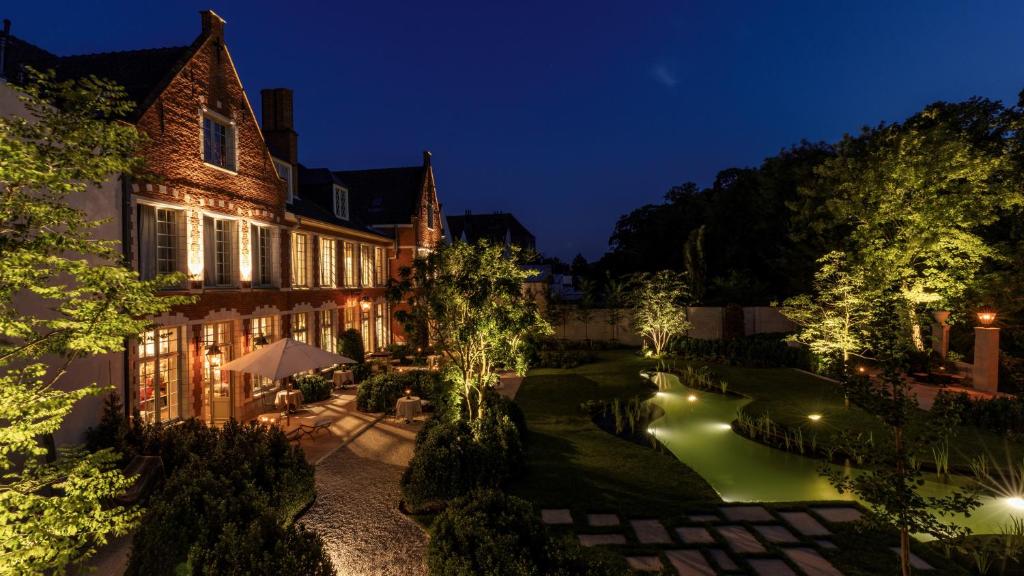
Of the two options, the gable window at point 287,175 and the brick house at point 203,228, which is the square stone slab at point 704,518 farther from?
the gable window at point 287,175

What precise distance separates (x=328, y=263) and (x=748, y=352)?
19.6 m

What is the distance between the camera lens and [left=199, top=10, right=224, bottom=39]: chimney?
44.2 feet

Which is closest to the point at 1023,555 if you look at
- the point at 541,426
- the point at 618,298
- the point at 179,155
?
the point at 541,426

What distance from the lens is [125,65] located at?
1342cm

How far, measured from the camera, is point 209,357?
1297 cm

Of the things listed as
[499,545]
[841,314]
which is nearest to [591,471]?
[499,545]

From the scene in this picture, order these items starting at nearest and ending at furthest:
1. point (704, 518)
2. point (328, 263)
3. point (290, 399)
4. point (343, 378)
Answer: point (704, 518)
point (290, 399)
point (343, 378)
point (328, 263)

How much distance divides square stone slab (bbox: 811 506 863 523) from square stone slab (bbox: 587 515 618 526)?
3.35 meters

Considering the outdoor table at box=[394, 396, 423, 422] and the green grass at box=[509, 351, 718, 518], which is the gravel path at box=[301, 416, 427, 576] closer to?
the outdoor table at box=[394, 396, 423, 422]

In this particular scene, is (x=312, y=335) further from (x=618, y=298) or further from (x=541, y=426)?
(x=618, y=298)

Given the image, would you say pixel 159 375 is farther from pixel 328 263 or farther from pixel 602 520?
pixel 602 520

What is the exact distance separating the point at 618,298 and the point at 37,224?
2743 centimetres

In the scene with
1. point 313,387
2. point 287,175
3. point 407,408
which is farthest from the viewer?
point 287,175

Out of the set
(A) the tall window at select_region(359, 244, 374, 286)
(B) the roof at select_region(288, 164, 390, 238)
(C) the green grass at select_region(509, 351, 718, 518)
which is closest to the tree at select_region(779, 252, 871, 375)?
(C) the green grass at select_region(509, 351, 718, 518)
